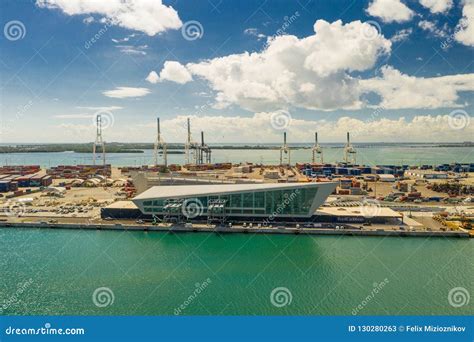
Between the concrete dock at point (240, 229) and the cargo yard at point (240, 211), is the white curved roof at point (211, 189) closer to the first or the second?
the cargo yard at point (240, 211)

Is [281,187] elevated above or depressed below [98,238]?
above

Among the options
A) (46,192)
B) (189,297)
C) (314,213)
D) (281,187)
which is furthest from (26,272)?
(46,192)

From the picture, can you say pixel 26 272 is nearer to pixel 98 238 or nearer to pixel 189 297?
pixel 98 238

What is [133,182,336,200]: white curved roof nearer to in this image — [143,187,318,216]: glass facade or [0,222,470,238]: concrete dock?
[143,187,318,216]: glass facade

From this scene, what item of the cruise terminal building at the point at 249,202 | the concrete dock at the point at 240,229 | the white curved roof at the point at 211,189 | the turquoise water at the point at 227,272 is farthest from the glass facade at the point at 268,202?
the turquoise water at the point at 227,272

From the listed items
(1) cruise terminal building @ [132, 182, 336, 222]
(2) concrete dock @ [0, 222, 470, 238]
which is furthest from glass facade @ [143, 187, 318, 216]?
(2) concrete dock @ [0, 222, 470, 238]

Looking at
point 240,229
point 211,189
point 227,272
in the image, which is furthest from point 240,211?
point 227,272
